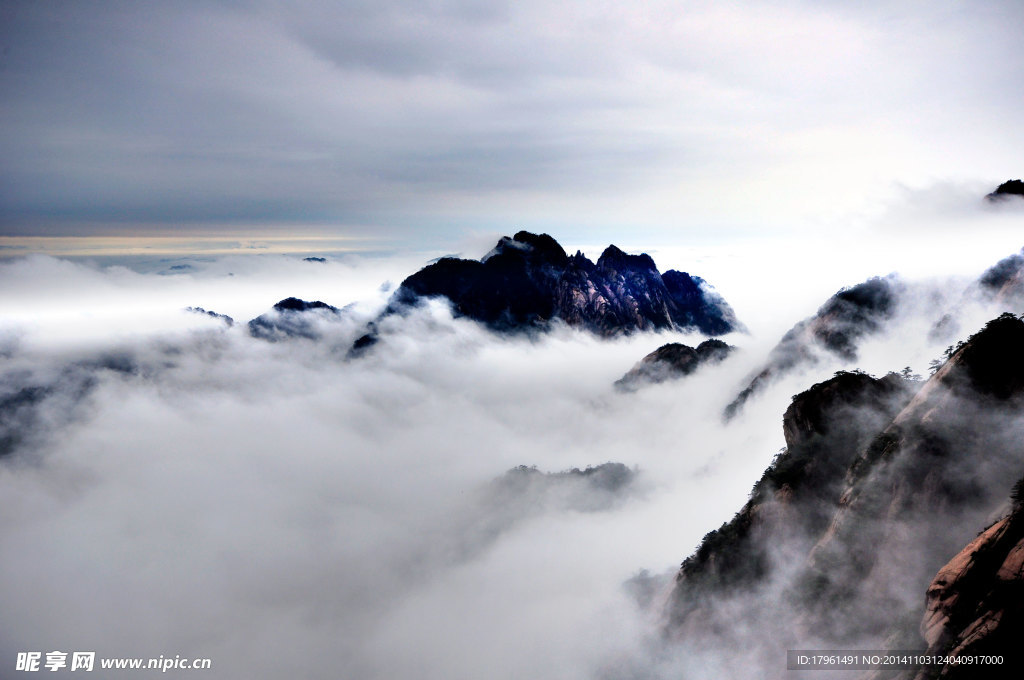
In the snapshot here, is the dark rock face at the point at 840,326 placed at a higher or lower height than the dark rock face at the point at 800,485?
higher

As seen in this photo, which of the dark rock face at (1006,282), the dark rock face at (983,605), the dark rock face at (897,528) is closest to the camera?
the dark rock face at (983,605)

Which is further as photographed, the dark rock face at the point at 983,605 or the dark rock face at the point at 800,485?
the dark rock face at the point at 800,485

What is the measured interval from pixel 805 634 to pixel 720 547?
16.0 metres

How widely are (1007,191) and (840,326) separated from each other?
8719cm

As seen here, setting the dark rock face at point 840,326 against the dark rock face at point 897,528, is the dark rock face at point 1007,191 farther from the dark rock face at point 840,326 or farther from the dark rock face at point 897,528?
the dark rock face at point 897,528

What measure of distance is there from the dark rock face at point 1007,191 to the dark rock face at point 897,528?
16203cm

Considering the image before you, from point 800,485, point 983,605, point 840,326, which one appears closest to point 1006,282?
point 840,326

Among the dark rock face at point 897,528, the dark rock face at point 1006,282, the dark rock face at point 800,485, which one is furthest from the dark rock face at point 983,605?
the dark rock face at point 1006,282

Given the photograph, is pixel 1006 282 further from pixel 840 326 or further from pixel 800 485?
pixel 800 485

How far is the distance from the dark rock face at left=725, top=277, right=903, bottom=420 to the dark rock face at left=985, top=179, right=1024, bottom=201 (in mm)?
56670

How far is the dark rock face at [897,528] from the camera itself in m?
26.6

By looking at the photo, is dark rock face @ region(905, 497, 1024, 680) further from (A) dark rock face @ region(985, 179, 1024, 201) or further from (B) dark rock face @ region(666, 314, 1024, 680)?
(A) dark rock face @ region(985, 179, 1024, 201)

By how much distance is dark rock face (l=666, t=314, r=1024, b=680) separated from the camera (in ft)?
87.1

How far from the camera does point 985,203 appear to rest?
Result: 516ft
